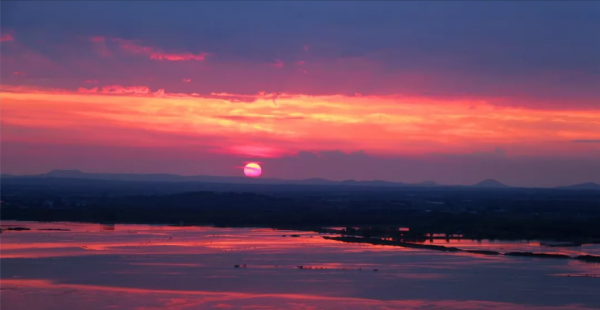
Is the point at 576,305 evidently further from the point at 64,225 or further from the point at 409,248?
the point at 64,225

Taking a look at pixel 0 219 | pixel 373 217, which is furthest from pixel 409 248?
pixel 0 219

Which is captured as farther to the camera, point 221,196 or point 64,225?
point 221,196

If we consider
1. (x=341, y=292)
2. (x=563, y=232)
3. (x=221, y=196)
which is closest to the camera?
(x=341, y=292)

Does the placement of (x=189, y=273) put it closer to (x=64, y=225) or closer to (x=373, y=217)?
(x=64, y=225)

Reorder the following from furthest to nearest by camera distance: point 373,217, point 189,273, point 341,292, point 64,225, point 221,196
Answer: point 221,196 < point 373,217 < point 64,225 < point 189,273 < point 341,292

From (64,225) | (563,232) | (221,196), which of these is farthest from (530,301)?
(221,196)

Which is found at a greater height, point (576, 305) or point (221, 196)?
point (221, 196)
